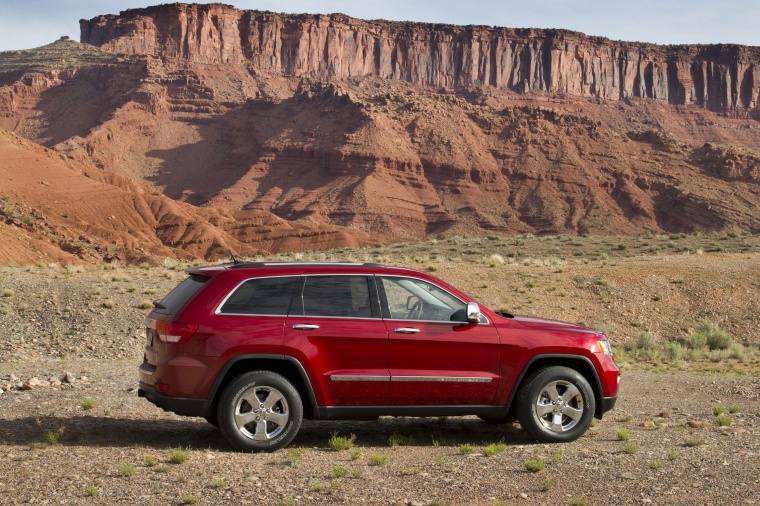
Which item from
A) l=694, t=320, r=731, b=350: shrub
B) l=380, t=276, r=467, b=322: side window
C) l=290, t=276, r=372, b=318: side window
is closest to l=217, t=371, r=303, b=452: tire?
l=290, t=276, r=372, b=318: side window

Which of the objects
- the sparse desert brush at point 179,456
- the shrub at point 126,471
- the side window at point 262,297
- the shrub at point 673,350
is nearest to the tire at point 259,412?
the sparse desert brush at point 179,456

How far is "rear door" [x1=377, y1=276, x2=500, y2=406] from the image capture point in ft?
27.3

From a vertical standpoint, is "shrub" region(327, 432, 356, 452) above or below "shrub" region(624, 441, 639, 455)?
below

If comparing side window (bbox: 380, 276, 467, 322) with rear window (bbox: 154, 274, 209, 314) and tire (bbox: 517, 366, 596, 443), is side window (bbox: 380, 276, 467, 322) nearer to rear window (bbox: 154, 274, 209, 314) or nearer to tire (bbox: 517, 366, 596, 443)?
tire (bbox: 517, 366, 596, 443)

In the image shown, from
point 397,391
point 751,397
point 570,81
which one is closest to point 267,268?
point 397,391

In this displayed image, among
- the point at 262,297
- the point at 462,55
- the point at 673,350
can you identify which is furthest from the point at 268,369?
the point at 462,55

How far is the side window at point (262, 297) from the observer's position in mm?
8180

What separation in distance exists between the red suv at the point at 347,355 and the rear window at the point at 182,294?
0.01 metres

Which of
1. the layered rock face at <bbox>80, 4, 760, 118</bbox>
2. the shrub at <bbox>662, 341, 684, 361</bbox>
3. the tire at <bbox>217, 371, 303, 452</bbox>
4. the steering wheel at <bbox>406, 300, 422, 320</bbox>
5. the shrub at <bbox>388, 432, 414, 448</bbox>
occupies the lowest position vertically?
the shrub at <bbox>662, 341, 684, 361</bbox>

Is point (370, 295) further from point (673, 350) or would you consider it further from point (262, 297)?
point (673, 350)

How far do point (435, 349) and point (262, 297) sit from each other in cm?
171

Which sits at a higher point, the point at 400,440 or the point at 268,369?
A: the point at 268,369

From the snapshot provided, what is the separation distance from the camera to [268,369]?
8.27 m

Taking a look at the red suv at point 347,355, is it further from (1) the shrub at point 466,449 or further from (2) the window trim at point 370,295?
(1) the shrub at point 466,449
